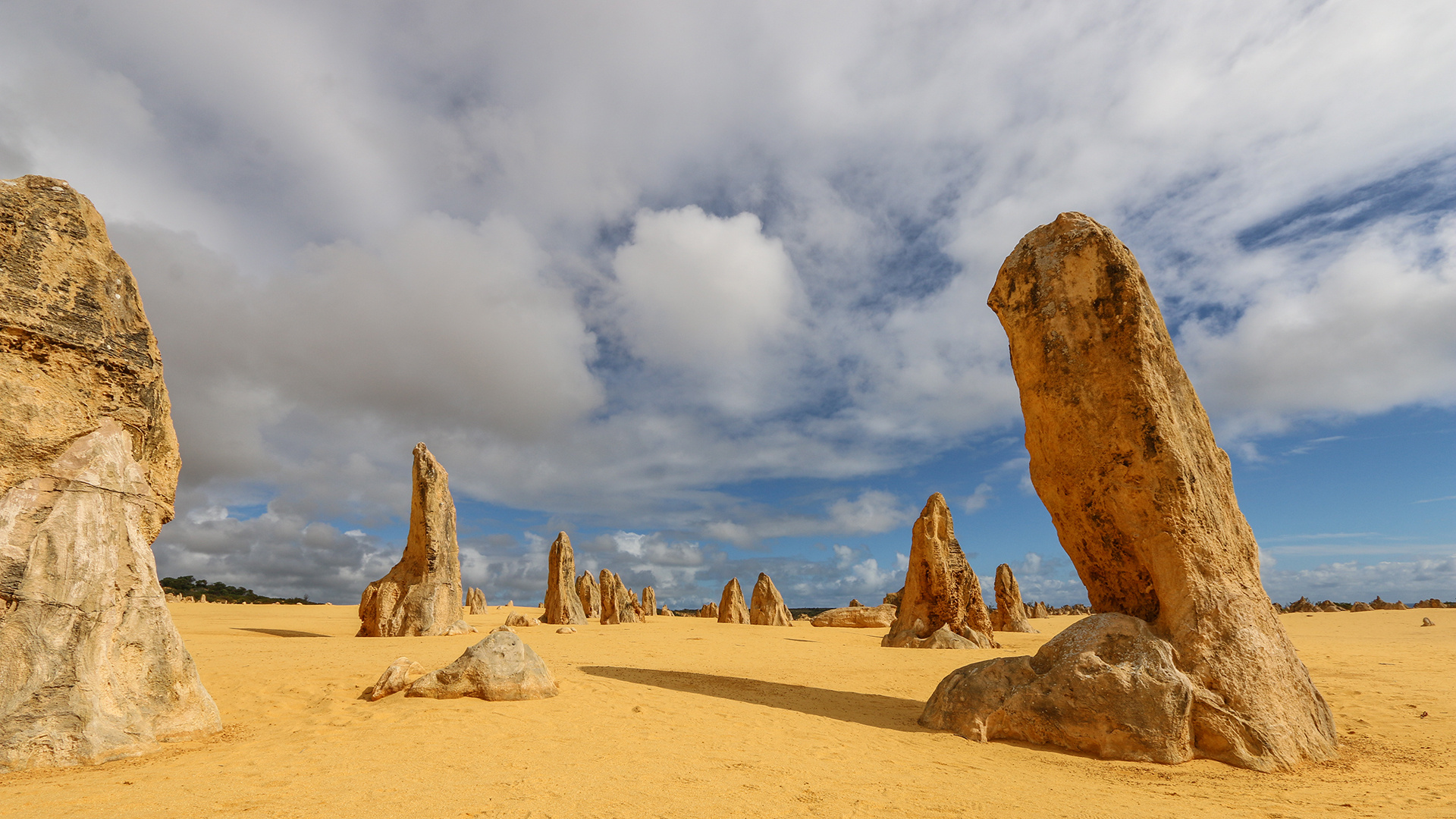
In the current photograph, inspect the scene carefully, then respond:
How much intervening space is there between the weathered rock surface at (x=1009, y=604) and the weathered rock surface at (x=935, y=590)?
7.70 metres

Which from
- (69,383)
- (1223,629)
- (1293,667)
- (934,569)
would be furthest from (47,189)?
(934,569)

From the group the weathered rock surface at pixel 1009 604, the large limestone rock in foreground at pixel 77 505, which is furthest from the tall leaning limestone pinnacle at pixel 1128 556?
the weathered rock surface at pixel 1009 604

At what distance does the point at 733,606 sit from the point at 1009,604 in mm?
13326

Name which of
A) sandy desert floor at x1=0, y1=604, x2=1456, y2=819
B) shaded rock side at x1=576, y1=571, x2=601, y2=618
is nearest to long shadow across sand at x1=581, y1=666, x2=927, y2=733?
sandy desert floor at x1=0, y1=604, x2=1456, y2=819

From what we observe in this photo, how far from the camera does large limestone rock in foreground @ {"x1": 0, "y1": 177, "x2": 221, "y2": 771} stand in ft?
18.1

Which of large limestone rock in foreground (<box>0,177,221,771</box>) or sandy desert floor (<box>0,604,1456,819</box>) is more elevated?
large limestone rock in foreground (<box>0,177,221,771</box>)

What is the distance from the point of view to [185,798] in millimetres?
4484

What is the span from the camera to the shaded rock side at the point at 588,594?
119 feet

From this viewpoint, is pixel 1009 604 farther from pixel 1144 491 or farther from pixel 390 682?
pixel 390 682

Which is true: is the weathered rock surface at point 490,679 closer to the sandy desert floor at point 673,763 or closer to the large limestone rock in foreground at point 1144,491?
the sandy desert floor at point 673,763

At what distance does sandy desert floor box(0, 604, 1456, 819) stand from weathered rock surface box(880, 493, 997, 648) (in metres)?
6.80

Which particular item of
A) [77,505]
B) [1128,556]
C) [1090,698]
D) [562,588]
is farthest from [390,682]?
[562,588]

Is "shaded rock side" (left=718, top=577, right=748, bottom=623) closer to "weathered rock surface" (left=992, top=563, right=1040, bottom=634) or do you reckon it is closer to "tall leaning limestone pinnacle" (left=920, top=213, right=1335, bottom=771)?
"weathered rock surface" (left=992, top=563, right=1040, bottom=634)

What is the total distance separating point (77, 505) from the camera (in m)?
6.22
